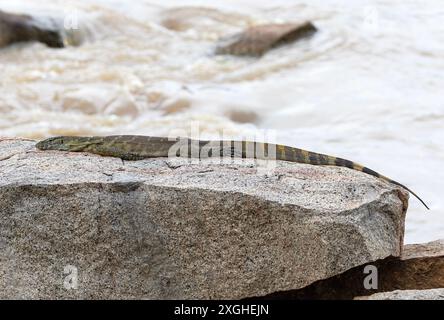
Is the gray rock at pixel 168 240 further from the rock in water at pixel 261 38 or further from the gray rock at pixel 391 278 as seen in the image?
the rock in water at pixel 261 38

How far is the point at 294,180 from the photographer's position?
4.32 metres

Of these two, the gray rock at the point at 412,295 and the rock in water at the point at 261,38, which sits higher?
the gray rock at the point at 412,295

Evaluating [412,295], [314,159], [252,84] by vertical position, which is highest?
[314,159]

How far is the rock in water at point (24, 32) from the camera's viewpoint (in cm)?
1392

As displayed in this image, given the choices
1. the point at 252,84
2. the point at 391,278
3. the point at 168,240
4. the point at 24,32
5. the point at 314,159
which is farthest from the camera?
the point at 24,32

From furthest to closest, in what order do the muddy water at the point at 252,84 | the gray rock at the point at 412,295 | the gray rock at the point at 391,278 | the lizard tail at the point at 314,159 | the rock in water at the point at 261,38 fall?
the rock in water at the point at 261,38, the muddy water at the point at 252,84, the lizard tail at the point at 314,159, the gray rock at the point at 391,278, the gray rock at the point at 412,295

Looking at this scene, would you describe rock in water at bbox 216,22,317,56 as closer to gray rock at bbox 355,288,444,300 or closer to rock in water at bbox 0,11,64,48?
rock in water at bbox 0,11,64,48

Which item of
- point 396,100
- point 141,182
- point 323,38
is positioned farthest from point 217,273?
point 323,38

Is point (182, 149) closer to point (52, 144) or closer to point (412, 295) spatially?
point (52, 144)

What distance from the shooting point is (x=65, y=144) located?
4969mm

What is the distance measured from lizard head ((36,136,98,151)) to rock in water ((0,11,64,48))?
9.29 m

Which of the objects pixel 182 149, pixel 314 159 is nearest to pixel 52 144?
pixel 182 149

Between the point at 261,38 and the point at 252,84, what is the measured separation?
1.89m

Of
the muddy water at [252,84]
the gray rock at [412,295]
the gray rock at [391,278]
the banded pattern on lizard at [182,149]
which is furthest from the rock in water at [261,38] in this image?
the gray rock at [412,295]
